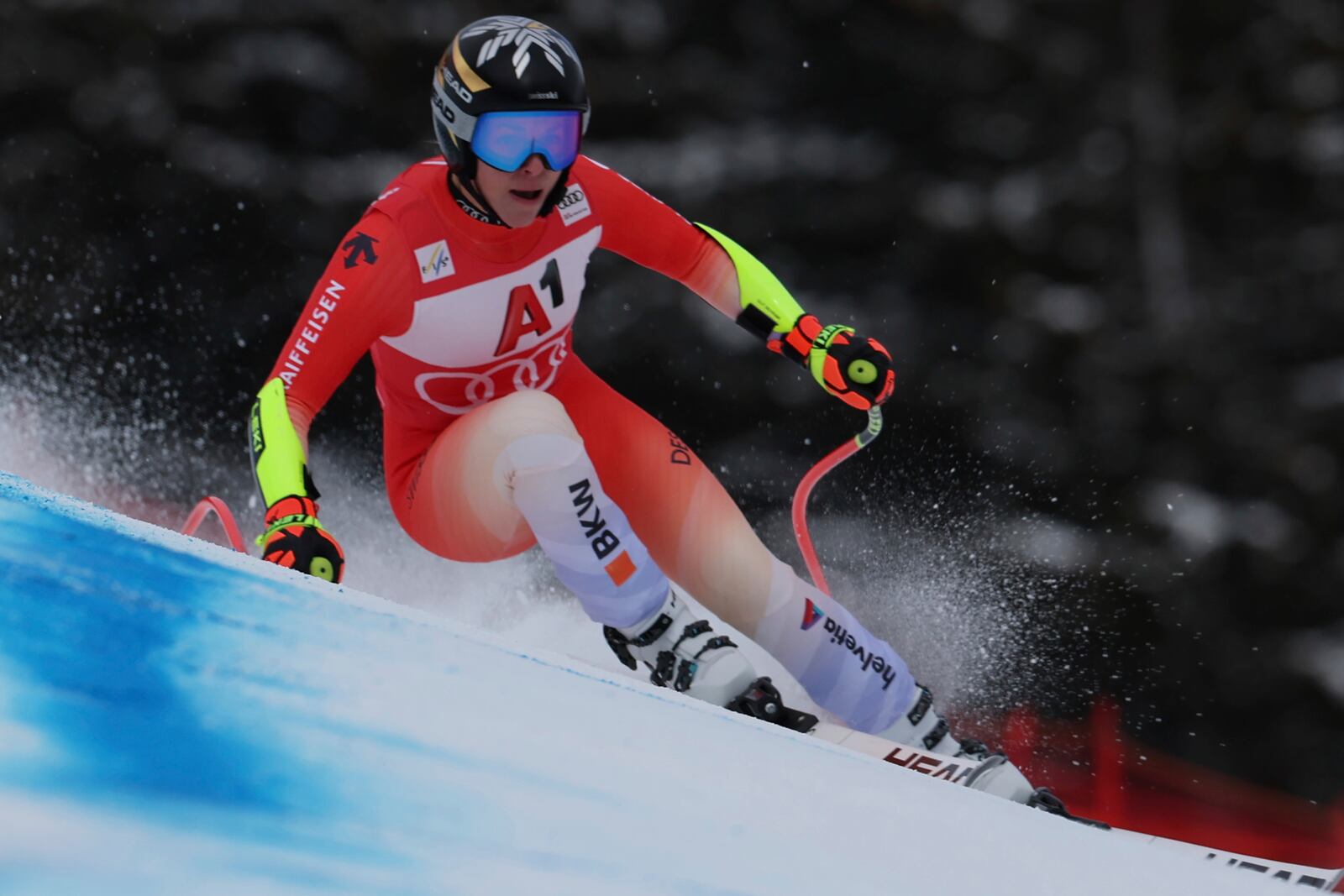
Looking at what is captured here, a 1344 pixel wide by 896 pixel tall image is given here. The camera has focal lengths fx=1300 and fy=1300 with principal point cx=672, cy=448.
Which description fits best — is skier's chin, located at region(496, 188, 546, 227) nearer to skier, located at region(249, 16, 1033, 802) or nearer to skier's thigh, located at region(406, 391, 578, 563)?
skier, located at region(249, 16, 1033, 802)

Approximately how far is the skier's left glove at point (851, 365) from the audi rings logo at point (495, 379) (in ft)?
1.51

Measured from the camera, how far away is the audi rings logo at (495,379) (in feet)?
7.34

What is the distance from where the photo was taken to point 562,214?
2242 millimetres

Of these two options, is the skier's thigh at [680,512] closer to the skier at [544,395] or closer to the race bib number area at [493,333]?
the skier at [544,395]

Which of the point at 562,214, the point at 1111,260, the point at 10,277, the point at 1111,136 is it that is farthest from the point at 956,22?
the point at 10,277

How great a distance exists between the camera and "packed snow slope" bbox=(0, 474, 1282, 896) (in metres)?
0.86

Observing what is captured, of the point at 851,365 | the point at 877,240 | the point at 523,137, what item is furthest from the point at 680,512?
the point at 877,240

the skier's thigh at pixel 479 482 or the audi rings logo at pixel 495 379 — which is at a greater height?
the audi rings logo at pixel 495 379

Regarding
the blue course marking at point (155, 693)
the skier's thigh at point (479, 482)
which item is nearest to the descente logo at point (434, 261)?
the skier's thigh at point (479, 482)

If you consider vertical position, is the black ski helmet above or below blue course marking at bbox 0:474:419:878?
Answer: above

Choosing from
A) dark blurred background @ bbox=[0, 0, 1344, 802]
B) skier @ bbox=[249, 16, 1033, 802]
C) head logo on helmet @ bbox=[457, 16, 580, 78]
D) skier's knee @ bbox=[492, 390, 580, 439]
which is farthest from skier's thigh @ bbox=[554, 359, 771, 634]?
dark blurred background @ bbox=[0, 0, 1344, 802]

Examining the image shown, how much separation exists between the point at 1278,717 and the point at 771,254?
2.09 m

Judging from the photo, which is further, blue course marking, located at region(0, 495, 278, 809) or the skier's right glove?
the skier's right glove

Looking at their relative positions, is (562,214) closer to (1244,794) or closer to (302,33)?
(302,33)
